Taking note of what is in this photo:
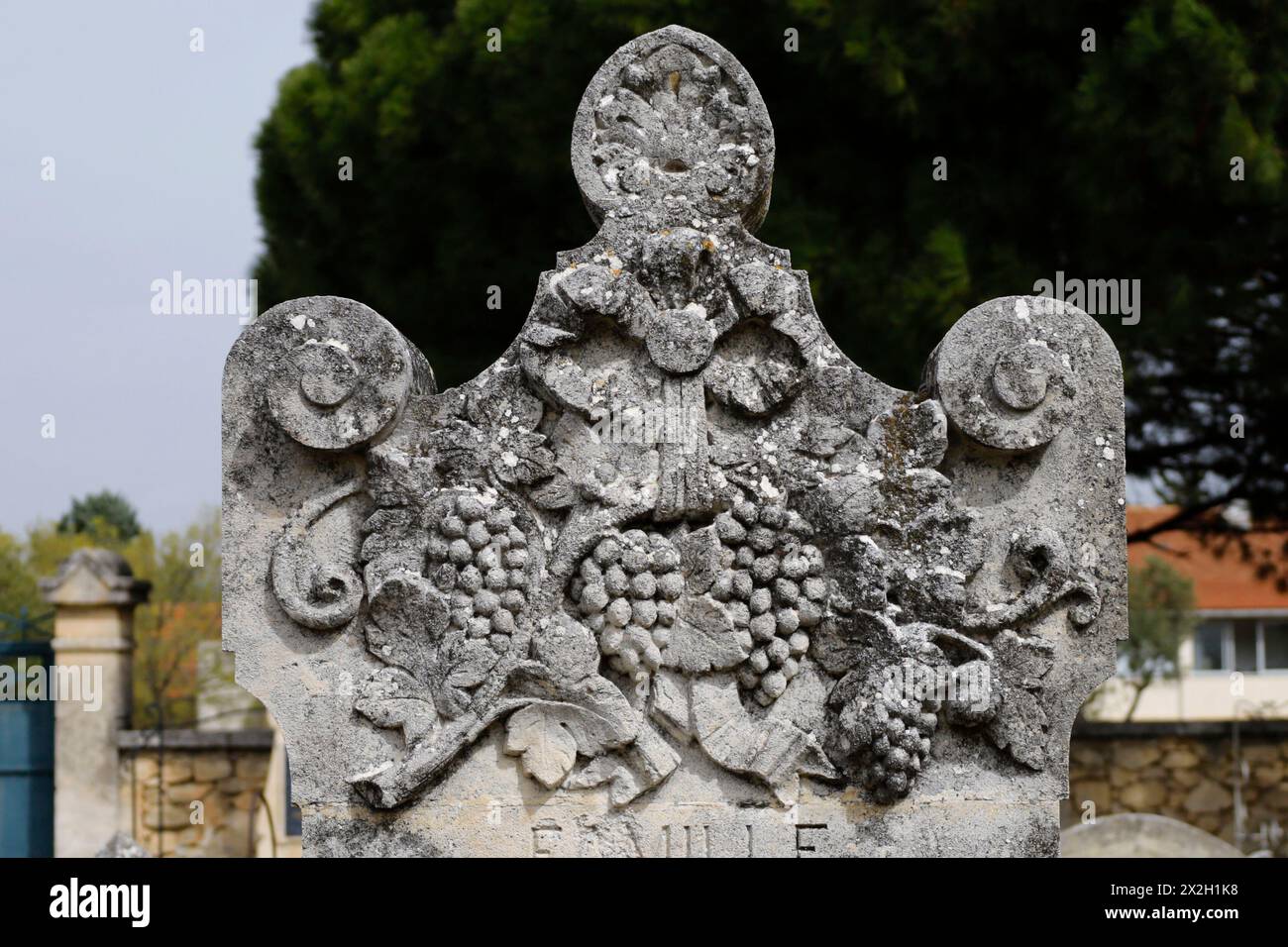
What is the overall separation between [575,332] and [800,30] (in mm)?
4673

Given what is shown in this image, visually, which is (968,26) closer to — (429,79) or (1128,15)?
(1128,15)

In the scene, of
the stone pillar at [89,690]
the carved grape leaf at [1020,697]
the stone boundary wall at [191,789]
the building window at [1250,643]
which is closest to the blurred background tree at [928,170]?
the stone pillar at [89,690]

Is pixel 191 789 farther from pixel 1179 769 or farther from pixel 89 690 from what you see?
pixel 1179 769

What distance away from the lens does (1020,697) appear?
12.3 ft

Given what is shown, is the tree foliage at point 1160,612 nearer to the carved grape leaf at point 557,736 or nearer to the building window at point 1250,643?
the building window at point 1250,643

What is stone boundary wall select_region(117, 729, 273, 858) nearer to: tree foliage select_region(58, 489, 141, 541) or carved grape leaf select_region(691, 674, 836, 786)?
carved grape leaf select_region(691, 674, 836, 786)

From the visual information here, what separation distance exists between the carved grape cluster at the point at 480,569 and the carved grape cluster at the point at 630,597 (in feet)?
0.57

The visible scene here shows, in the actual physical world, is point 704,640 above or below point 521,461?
below

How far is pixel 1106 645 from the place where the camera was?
12.5 ft

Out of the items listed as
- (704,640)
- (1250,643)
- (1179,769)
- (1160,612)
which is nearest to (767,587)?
(704,640)

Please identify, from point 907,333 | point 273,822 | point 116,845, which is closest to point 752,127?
point 907,333

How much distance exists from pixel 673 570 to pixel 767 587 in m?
0.24

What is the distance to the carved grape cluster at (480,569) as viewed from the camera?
12.1 feet

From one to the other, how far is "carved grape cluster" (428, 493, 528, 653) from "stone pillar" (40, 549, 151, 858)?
6527 mm
